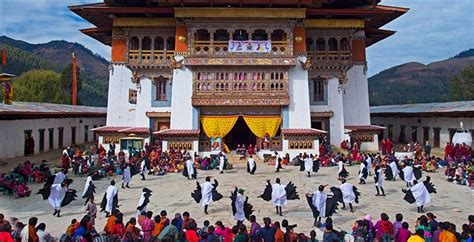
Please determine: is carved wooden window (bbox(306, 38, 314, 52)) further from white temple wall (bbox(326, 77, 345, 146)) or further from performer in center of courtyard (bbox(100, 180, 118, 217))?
performer in center of courtyard (bbox(100, 180, 118, 217))

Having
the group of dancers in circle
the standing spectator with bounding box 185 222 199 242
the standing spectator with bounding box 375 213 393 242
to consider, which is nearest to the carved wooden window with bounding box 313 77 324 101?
the group of dancers in circle

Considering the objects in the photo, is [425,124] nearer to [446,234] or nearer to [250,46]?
[250,46]

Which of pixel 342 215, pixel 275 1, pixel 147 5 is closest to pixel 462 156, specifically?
pixel 342 215

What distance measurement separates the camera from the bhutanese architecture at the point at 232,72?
23.5 m

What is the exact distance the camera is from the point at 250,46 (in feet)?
78.0

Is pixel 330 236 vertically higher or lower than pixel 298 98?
lower

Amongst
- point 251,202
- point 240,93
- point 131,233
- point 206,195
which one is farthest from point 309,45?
point 131,233

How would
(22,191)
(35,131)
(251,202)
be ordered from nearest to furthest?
(251,202), (22,191), (35,131)

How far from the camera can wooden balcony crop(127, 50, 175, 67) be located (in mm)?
25516

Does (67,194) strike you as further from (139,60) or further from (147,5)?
(147,5)

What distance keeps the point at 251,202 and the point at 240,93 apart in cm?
1196

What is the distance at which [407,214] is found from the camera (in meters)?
11.0

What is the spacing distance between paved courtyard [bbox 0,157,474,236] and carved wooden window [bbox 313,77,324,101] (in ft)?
32.5

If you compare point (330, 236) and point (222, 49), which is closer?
point (330, 236)
